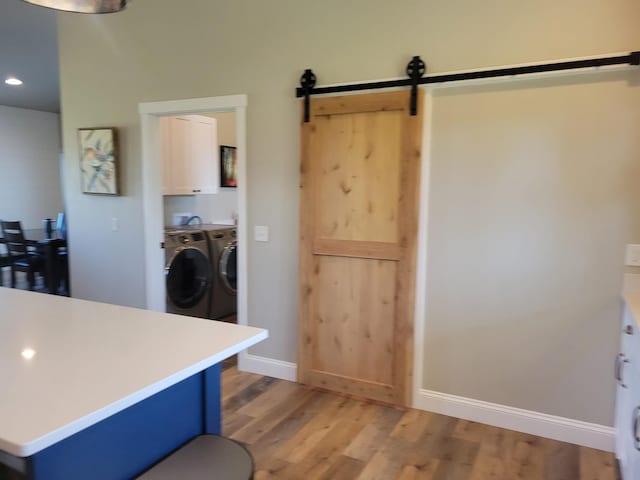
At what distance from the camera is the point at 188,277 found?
4488 mm

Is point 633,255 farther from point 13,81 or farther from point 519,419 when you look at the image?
point 13,81

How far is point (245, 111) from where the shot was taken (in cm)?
345

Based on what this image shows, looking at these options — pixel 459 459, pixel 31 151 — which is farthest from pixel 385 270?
pixel 31 151

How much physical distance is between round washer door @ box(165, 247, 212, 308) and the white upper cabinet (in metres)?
0.71

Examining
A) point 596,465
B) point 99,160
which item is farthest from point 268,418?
point 99,160

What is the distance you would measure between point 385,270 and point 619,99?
1.57 metres

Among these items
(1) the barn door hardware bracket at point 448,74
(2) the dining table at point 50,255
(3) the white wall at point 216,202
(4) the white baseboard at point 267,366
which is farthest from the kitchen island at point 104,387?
(2) the dining table at point 50,255

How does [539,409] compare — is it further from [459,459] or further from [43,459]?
[43,459]

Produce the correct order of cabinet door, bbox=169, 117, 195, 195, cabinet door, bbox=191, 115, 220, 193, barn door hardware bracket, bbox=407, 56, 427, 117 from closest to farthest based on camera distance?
1. barn door hardware bracket, bbox=407, 56, 427, 117
2. cabinet door, bbox=169, 117, 195, 195
3. cabinet door, bbox=191, 115, 220, 193

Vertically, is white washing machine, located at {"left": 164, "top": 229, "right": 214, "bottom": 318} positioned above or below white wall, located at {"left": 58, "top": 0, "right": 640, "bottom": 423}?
below

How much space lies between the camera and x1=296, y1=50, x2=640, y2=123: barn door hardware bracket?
7.83ft

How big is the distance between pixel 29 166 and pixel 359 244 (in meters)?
7.49

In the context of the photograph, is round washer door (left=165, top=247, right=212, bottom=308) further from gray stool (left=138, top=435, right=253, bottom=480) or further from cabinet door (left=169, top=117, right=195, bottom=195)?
gray stool (left=138, top=435, right=253, bottom=480)

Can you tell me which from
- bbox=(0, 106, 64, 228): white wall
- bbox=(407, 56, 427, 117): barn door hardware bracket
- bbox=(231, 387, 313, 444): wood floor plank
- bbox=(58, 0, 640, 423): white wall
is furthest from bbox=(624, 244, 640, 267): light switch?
bbox=(0, 106, 64, 228): white wall
